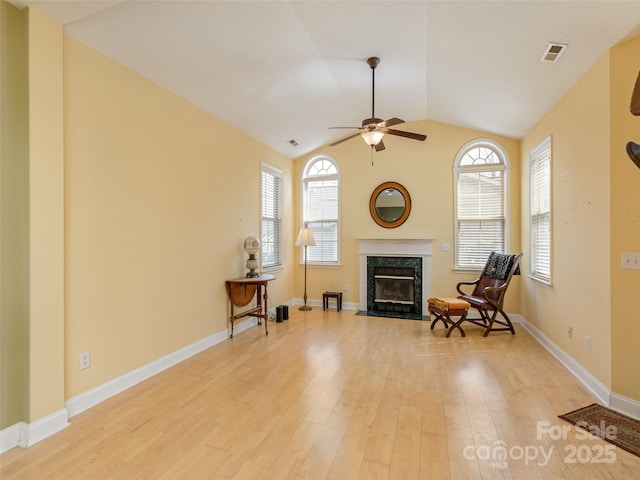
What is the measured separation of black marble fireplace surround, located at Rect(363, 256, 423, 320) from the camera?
5.43 m

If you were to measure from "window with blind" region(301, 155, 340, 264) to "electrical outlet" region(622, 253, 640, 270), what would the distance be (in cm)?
402

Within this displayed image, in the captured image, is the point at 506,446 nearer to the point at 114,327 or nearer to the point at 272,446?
the point at 272,446

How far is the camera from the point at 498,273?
4484 mm

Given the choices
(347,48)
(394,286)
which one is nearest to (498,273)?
(394,286)

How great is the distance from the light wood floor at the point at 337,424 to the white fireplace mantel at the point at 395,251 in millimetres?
1816

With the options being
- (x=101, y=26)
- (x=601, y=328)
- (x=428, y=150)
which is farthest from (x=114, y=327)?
(x=428, y=150)

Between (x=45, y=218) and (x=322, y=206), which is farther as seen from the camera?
(x=322, y=206)

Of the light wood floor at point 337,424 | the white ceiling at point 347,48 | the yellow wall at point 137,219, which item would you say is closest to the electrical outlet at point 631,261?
the light wood floor at point 337,424

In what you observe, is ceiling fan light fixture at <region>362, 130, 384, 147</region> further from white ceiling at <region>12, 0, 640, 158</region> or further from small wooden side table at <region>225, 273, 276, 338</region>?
small wooden side table at <region>225, 273, 276, 338</region>

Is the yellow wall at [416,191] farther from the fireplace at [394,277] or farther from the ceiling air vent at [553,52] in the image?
the ceiling air vent at [553,52]

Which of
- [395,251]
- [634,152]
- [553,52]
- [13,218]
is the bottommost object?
[395,251]

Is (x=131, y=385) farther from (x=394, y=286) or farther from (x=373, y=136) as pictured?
(x=394, y=286)

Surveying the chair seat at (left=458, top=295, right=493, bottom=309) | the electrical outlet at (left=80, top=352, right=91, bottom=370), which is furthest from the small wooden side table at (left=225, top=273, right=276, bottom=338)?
the chair seat at (left=458, top=295, right=493, bottom=309)

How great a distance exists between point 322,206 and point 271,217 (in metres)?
1.06
